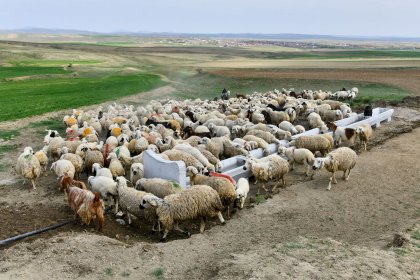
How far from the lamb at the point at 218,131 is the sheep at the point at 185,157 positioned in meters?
4.65

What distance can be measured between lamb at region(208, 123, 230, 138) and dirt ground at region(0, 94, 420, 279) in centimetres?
454

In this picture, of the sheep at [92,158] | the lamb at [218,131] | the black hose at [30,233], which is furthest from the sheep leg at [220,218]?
the lamb at [218,131]

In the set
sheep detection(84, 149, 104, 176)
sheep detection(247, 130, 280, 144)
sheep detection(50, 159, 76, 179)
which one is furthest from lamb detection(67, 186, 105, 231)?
sheep detection(247, 130, 280, 144)

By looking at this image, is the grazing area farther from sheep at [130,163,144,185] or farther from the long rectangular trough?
the long rectangular trough

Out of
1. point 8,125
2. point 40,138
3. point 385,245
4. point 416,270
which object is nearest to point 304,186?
point 385,245

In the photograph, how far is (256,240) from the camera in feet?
32.7

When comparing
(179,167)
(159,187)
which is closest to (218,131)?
(179,167)

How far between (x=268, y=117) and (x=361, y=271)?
48.3 ft

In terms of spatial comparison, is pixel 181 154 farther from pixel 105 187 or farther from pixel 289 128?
pixel 289 128

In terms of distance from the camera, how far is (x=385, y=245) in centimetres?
922

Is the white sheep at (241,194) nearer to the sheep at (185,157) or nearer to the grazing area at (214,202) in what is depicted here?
the grazing area at (214,202)

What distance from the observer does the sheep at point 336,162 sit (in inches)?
538

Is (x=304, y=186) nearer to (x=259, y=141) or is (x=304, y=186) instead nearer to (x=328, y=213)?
(x=328, y=213)

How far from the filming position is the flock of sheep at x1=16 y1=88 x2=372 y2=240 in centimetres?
1057
